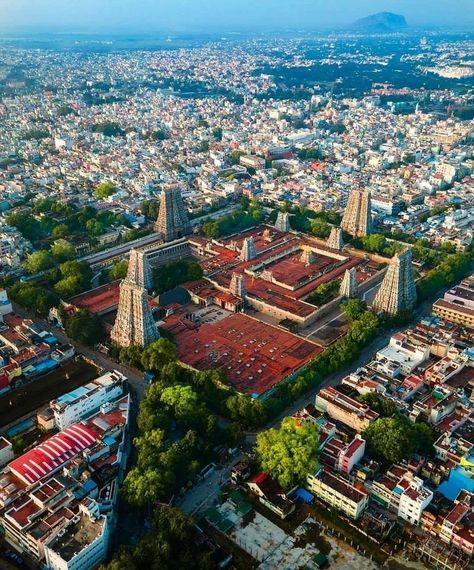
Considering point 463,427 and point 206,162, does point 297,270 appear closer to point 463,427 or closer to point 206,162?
point 463,427

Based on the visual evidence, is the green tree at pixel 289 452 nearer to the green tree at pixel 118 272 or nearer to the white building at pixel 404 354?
the white building at pixel 404 354

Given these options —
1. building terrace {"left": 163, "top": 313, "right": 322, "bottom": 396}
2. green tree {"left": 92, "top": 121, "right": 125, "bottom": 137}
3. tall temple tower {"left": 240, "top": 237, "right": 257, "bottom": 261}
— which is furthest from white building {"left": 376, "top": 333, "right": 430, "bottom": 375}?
green tree {"left": 92, "top": 121, "right": 125, "bottom": 137}

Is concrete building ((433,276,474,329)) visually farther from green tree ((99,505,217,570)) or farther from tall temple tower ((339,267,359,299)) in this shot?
green tree ((99,505,217,570))

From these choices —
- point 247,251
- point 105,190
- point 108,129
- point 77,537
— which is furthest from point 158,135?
point 77,537

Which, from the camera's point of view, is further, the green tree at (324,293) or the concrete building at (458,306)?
the green tree at (324,293)

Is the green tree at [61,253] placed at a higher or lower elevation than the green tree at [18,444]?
higher

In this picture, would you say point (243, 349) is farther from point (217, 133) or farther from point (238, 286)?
point (217, 133)

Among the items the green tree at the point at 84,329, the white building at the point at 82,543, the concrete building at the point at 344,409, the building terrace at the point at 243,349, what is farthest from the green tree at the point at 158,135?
the white building at the point at 82,543
